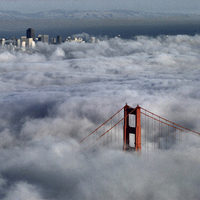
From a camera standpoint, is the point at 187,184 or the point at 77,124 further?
the point at 77,124

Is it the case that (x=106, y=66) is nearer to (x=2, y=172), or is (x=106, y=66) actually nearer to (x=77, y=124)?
(x=77, y=124)

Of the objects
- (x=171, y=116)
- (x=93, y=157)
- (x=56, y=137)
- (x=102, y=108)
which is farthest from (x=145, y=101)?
(x=93, y=157)

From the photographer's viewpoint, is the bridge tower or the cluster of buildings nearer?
the bridge tower

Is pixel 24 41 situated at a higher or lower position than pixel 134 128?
higher

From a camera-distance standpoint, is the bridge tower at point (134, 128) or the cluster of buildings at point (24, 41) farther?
the cluster of buildings at point (24, 41)

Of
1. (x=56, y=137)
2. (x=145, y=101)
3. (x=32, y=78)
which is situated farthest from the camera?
(x=32, y=78)

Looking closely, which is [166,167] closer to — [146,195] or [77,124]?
[146,195]

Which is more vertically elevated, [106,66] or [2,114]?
[106,66]

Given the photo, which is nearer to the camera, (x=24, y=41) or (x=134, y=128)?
(x=134, y=128)

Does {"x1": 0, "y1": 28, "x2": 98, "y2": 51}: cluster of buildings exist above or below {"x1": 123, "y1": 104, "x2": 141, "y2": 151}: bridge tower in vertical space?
above

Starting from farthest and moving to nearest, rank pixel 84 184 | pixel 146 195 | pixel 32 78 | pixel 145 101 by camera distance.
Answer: pixel 32 78
pixel 145 101
pixel 84 184
pixel 146 195

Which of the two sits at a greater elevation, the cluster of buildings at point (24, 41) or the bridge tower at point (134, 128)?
the cluster of buildings at point (24, 41)
